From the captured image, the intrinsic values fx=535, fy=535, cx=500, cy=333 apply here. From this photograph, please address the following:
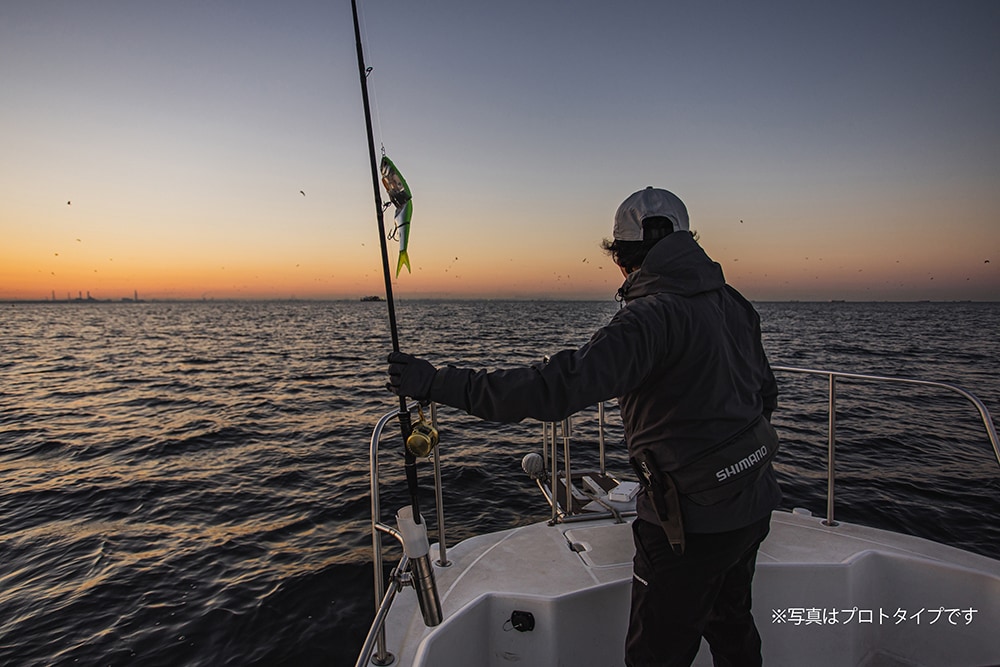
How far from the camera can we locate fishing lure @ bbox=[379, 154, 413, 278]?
80.0 inches

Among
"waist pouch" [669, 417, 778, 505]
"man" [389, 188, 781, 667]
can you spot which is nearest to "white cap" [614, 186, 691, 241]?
"man" [389, 188, 781, 667]

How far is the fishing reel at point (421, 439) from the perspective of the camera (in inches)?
79.0

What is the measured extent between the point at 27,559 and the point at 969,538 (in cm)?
1015

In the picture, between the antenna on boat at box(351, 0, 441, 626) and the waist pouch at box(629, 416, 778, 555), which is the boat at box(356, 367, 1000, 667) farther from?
the waist pouch at box(629, 416, 778, 555)

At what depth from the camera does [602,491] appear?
358 cm

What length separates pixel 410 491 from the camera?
213 cm

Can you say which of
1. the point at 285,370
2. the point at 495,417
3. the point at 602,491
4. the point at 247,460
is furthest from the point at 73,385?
the point at 495,417

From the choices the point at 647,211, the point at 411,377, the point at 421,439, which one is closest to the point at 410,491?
the point at 421,439

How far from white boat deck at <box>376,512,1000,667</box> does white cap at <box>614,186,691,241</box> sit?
1647mm

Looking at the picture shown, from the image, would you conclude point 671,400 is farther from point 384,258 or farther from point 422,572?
point 384,258

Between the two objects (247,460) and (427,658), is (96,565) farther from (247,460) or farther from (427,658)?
(427,658)

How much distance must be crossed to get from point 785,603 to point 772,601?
0.07 meters

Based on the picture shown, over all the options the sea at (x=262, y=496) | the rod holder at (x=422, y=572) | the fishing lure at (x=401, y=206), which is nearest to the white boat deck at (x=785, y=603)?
the rod holder at (x=422, y=572)

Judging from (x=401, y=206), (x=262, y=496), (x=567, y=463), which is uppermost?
(x=401, y=206)
